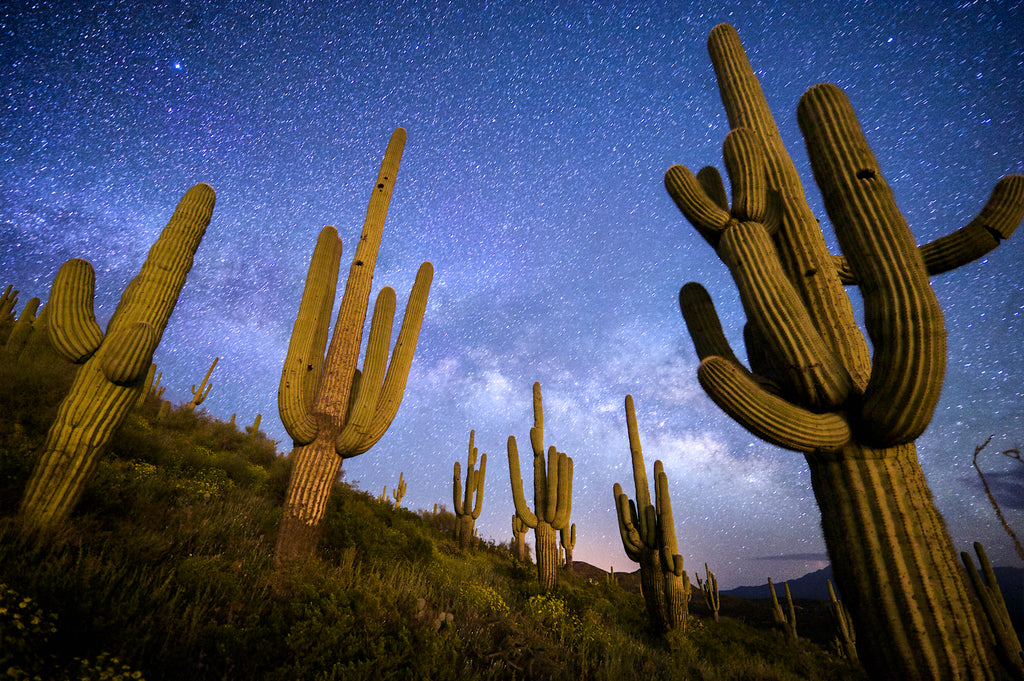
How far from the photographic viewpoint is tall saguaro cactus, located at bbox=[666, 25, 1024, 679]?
232 centimetres

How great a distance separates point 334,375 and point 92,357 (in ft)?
8.32

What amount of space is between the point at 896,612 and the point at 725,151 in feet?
11.5

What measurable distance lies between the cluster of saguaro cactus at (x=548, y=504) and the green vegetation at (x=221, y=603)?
82.7 inches

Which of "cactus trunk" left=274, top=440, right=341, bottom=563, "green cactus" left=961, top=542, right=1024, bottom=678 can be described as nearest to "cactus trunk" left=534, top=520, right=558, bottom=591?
"cactus trunk" left=274, top=440, right=341, bottom=563

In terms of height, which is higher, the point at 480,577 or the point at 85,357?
the point at 85,357

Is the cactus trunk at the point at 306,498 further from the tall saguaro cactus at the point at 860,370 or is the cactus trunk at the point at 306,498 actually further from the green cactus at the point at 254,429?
the green cactus at the point at 254,429

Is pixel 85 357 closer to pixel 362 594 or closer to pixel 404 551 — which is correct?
pixel 362 594

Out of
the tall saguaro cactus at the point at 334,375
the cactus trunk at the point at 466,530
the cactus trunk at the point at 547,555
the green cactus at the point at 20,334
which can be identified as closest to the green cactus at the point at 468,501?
Answer: the cactus trunk at the point at 466,530

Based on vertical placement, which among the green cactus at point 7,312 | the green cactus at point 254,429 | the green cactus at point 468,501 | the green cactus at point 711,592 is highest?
the green cactus at point 7,312

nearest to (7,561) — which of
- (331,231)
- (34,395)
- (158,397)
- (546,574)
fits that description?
(331,231)

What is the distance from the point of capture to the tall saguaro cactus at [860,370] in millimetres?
2322

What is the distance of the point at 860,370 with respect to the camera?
116 inches

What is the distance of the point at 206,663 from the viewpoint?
9.75 ft

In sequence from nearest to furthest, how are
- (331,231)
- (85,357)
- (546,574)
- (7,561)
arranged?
(7,561) < (85,357) < (331,231) < (546,574)
